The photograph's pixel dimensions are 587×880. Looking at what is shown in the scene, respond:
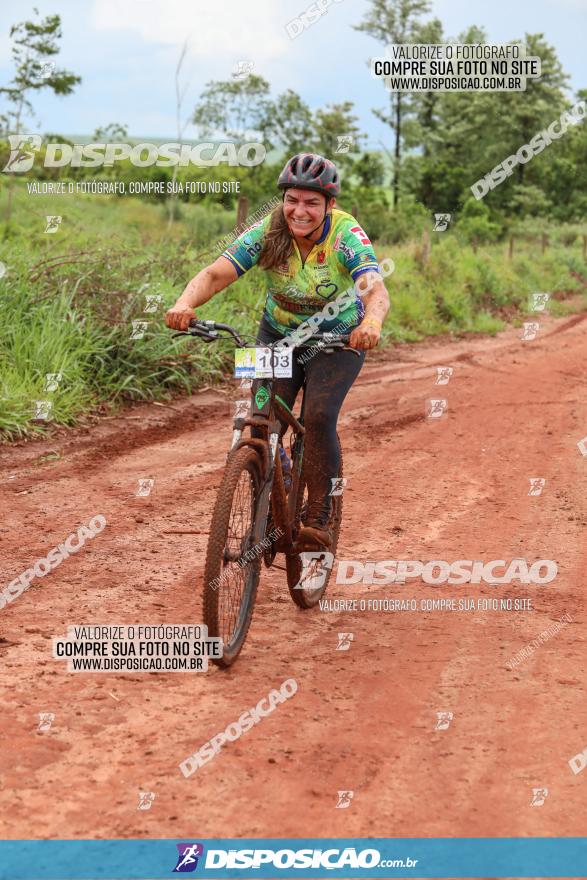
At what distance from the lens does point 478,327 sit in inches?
709

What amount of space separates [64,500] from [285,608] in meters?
2.38

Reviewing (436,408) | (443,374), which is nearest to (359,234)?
(436,408)

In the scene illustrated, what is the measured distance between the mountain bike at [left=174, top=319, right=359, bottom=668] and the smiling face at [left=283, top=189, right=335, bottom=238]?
519mm

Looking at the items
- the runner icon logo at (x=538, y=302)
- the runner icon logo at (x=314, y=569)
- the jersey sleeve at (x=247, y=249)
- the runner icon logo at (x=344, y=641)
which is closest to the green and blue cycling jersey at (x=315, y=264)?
the jersey sleeve at (x=247, y=249)

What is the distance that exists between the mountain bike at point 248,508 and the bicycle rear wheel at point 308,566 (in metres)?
0.11

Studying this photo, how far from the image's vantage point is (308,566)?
5.29 meters

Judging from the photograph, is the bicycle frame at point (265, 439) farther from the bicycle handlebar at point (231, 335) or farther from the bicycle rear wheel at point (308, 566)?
the bicycle rear wheel at point (308, 566)

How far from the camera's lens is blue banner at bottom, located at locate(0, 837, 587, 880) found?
10.2ft

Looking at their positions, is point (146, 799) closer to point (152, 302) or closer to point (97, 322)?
point (97, 322)

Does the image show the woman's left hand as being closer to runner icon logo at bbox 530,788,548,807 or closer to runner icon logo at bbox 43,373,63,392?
runner icon logo at bbox 530,788,548,807

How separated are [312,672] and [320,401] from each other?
1.24 metres

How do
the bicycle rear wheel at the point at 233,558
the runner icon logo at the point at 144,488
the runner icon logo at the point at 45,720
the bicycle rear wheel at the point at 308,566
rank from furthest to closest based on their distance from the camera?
the runner icon logo at the point at 144,488 < the bicycle rear wheel at the point at 308,566 < the bicycle rear wheel at the point at 233,558 < the runner icon logo at the point at 45,720

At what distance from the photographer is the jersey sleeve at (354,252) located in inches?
189

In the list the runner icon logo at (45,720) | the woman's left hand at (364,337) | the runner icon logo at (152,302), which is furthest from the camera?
the runner icon logo at (152,302)
